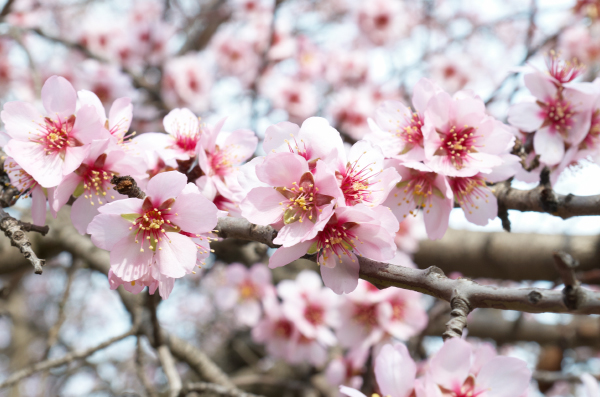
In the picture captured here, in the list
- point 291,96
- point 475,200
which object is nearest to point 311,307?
point 475,200

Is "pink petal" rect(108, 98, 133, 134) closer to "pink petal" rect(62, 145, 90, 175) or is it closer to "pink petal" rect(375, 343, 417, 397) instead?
"pink petal" rect(62, 145, 90, 175)

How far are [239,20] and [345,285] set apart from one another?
5.89 m

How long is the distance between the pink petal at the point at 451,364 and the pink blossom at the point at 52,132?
0.94 metres

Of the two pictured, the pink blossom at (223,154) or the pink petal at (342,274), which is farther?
the pink blossom at (223,154)

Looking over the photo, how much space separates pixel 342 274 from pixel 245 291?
6.91 ft

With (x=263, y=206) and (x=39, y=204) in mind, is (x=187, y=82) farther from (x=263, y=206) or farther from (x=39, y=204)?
(x=263, y=206)

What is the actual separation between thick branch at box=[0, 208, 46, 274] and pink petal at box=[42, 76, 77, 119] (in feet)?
0.97

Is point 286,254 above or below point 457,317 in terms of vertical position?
above

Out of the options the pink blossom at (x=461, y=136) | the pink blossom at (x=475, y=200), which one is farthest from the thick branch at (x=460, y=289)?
the pink blossom at (x=475, y=200)

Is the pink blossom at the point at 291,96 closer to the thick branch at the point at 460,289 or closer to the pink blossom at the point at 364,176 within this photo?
the pink blossom at the point at 364,176

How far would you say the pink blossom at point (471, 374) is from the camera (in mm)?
906

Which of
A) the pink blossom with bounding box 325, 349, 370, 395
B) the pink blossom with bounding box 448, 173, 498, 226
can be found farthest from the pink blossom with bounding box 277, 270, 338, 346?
the pink blossom with bounding box 448, 173, 498, 226

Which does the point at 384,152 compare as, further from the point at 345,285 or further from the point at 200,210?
the point at 200,210

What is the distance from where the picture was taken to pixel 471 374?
0.96 metres
